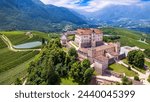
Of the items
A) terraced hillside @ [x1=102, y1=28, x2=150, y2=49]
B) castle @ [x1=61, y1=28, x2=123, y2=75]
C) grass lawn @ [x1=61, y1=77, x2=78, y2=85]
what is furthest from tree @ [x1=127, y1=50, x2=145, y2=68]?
terraced hillside @ [x1=102, y1=28, x2=150, y2=49]

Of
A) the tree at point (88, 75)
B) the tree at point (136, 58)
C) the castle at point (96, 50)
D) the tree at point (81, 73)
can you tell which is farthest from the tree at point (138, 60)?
the tree at point (88, 75)

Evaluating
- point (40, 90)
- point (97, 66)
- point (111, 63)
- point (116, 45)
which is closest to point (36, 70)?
point (97, 66)

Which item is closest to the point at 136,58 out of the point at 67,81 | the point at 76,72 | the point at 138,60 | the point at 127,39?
the point at 138,60

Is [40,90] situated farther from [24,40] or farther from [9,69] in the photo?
[24,40]

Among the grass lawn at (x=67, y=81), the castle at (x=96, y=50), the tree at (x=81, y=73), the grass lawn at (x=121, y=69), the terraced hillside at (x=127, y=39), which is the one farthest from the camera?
the terraced hillside at (x=127, y=39)

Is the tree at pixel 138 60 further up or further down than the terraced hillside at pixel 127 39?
further up

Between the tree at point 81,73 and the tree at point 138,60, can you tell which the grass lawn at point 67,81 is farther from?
the tree at point 138,60

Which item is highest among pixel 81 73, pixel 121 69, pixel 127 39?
pixel 81 73

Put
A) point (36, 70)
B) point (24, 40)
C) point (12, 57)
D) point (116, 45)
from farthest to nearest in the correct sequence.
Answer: point (24, 40)
point (12, 57)
point (116, 45)
point (36, 70)

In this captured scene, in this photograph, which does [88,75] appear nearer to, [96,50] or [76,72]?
[76,72]
